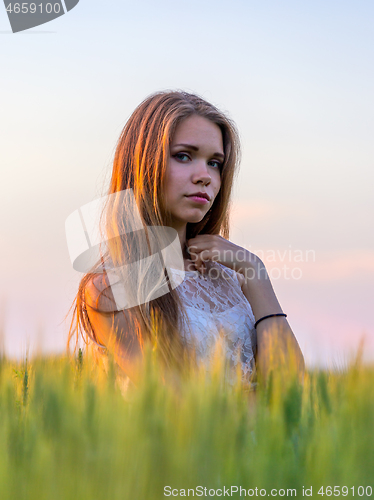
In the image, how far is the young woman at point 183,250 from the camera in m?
2.21

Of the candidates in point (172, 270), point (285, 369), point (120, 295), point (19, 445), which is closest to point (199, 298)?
point (172, 270)

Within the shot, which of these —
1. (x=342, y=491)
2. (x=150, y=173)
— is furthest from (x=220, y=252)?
(x=342, y=491)

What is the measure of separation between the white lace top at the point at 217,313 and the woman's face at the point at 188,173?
0.37 metres

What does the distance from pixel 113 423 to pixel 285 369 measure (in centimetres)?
33

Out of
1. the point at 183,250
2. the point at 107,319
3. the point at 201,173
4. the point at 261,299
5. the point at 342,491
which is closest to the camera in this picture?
the point at 342,491

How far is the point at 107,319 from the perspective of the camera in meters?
2.12

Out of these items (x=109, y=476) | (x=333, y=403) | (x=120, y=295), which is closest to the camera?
(x=109, y=476)

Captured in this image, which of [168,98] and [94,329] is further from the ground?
[168,98]

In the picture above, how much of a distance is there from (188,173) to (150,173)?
0.64 ft

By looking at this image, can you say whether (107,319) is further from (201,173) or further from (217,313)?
(201,173)

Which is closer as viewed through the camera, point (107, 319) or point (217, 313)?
point (107, 319)

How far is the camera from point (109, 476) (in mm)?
505

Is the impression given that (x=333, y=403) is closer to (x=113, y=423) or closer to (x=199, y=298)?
(x=113, y=423)

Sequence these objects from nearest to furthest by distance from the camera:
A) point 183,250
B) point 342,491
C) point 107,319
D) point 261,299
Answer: point 342,491 < point 107,319 < point 261,299 < point 183,250
